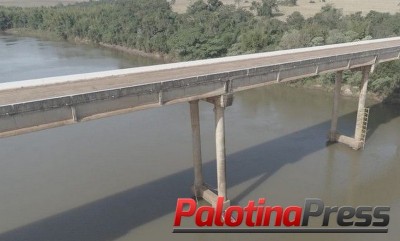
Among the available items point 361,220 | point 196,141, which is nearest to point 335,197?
point 361,220

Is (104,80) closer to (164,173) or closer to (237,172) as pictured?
(164,173)

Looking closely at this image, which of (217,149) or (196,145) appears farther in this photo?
(196,145)

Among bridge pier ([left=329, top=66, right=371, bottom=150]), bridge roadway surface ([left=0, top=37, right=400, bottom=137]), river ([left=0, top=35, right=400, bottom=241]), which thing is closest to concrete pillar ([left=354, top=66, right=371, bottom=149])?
bridge pier ([left=329, top=66, right=371, bottom=150])

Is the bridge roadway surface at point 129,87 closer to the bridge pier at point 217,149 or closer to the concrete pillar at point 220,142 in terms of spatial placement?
the bridge pier at point 217,149

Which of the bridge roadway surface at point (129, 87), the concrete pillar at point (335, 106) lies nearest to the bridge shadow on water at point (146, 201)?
the concrete pillar at point (335, 106)

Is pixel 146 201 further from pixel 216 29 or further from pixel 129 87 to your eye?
pixel 216 29

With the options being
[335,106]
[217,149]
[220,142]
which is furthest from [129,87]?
[335,106]
